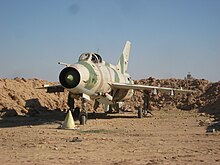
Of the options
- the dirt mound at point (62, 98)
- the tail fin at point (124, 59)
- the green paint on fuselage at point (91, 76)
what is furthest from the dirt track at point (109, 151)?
the tail fin at point (124, 59)

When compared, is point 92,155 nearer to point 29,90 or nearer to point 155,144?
point 155,144

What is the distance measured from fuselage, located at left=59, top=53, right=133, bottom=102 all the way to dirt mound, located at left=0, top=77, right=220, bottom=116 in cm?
680

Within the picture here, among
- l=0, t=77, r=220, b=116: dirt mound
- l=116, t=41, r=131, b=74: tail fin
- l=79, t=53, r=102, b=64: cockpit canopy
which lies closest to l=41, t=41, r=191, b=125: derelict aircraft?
l=79, t=53, r=102, b=64: cockpit canopy

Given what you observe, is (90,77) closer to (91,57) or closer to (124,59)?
(91,57)

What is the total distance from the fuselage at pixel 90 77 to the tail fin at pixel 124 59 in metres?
4.22

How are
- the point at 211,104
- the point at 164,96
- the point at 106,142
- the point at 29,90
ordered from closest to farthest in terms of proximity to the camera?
the point at 106,142 → the point at 29,90 → the point at 211,104 → the point at 164,96

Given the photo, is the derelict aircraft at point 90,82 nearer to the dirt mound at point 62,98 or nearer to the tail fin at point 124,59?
the tail fin at point 124,59

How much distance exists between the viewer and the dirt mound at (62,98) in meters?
25.5

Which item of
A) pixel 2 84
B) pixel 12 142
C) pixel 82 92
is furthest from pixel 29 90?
pixel 12 142

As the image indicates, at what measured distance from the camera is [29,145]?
9023 millimetres

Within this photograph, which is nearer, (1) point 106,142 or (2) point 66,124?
(1) point 106,142

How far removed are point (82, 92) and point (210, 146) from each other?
27.1 feet

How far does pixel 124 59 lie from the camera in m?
27.6

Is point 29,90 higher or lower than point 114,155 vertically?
higher
